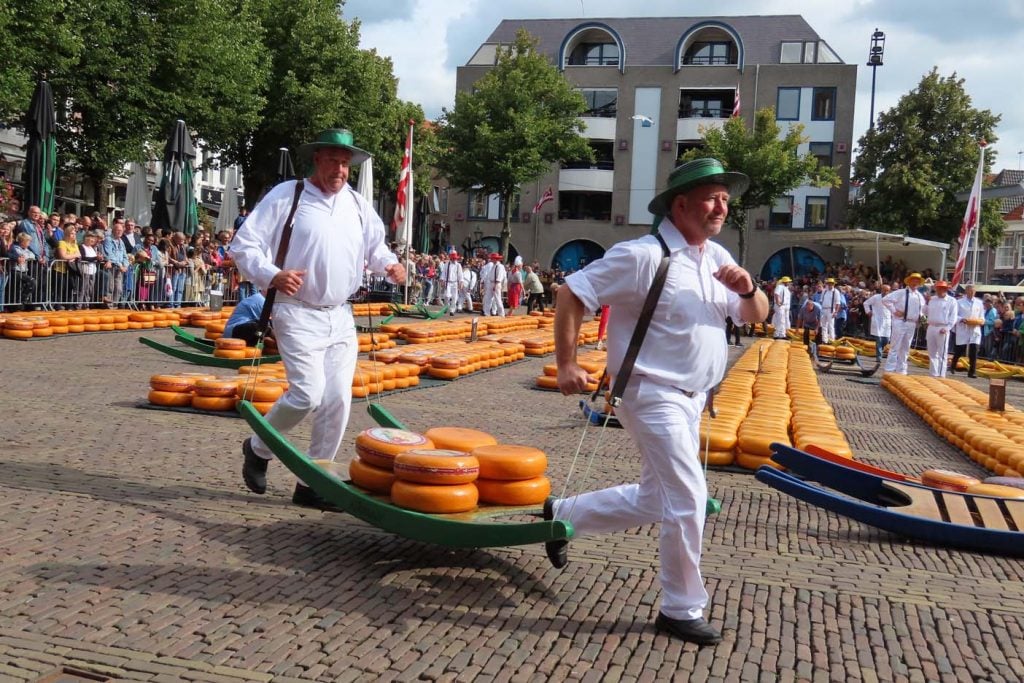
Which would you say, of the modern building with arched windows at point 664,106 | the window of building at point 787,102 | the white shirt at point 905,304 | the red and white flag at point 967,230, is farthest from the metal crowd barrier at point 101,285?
the window of building at point 787,102

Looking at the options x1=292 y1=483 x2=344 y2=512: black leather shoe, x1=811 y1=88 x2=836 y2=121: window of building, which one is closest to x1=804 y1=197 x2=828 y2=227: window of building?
x1=811 y1=88 x2=836 y2=121: window of building

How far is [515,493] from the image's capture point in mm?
4852

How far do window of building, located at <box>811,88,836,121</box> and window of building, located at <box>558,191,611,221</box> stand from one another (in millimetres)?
12409

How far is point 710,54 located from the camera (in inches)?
2206

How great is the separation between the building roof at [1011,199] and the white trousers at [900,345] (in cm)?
4811

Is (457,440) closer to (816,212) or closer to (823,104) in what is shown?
(816,212)

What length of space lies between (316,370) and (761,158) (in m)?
43.9

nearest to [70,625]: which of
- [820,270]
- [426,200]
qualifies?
[426,200]

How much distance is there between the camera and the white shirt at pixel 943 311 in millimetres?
19094

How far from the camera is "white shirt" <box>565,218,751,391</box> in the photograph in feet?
13.3

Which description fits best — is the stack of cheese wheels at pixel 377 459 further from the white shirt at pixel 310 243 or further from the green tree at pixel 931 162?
the green tree at pixel 931 162

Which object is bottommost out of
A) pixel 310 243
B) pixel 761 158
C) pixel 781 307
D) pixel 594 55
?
pixel 781 307

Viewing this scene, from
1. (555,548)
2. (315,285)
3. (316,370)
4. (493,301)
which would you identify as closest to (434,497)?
(555,548)

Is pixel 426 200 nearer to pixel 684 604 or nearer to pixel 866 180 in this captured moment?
pixel 866 180
